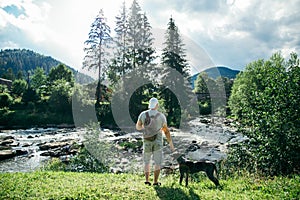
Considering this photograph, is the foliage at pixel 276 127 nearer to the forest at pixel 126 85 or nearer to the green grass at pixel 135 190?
the green grass at pixel 135 190

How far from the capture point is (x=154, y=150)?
22.1 ft

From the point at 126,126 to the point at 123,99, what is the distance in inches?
149

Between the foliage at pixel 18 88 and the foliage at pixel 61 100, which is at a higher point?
the foliage at pixel 18 88

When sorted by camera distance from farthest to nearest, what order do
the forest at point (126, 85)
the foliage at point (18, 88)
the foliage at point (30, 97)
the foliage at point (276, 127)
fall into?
the foliage at point (18, 88), the foliage at point (30, 97), the forest at point (126, 85), the foliage at point (276, 127)

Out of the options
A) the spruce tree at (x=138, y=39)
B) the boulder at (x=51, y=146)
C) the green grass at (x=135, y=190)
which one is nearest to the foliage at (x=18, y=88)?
the spruce tree at (x=138, y=39)

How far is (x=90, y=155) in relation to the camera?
446 inches

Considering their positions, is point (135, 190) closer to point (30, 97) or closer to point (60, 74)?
point (30, 97)

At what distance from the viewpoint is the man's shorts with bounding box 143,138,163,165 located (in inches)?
264

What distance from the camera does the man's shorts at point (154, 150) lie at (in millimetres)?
6715

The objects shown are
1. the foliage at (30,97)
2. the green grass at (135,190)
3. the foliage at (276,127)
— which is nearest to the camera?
the green grass at (135,190)

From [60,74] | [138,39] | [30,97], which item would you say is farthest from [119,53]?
[60,74]

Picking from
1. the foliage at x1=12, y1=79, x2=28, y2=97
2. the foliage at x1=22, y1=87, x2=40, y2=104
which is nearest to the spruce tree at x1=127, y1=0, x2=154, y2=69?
the foliage at x1=22, y1=87, x2=40, y2=104

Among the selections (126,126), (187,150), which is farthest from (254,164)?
(126,126)

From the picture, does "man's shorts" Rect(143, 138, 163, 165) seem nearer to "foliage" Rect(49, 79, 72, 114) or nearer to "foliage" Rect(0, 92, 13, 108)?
"foliage" Rect(49, 79, 72, 114)
